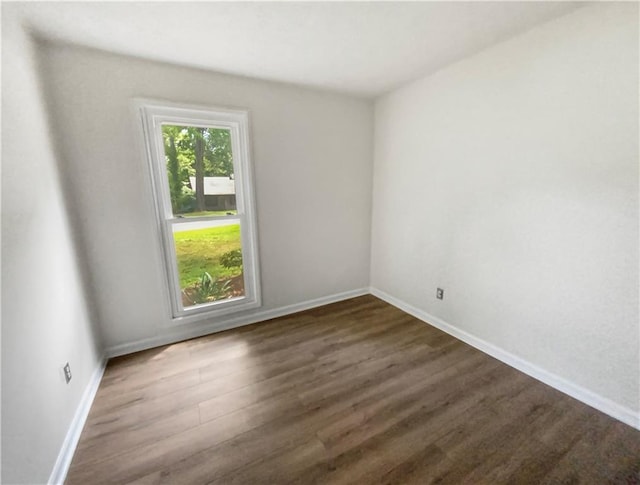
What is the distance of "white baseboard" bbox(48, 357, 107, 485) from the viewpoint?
1.32 metres

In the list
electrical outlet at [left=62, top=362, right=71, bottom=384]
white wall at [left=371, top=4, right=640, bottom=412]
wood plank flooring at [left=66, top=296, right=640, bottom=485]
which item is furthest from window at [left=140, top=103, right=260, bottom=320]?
white wall at [left=371, top=4, right=640, bottom=412]

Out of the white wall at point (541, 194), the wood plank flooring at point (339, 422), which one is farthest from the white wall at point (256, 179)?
the white wall at point (541, 194)

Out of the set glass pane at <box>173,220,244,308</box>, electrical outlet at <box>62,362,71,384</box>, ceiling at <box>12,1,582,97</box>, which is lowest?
electrical outlet at <box>62,362,71,384</box>

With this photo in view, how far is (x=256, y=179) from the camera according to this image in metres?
2.64

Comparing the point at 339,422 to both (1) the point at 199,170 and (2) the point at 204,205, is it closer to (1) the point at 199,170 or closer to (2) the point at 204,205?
(2) the point at 204,205

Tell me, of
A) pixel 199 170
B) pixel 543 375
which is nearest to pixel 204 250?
pixel 199 170

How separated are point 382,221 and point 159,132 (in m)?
2.44

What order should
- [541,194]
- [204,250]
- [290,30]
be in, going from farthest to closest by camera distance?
[204,250], [541,194], [290,30]

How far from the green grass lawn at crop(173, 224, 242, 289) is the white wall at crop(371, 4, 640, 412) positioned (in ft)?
6.42

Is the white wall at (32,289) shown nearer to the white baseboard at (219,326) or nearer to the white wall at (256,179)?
the white wall at (256,179)

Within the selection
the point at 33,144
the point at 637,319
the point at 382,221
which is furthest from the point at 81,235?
the point at 637,319

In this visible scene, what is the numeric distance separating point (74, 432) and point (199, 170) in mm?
1990

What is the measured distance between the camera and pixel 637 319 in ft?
5.04

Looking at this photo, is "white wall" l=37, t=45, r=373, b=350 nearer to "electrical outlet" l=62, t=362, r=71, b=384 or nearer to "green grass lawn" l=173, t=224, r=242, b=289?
"green grass lawn" l=173, t=224, r=242, b=289
